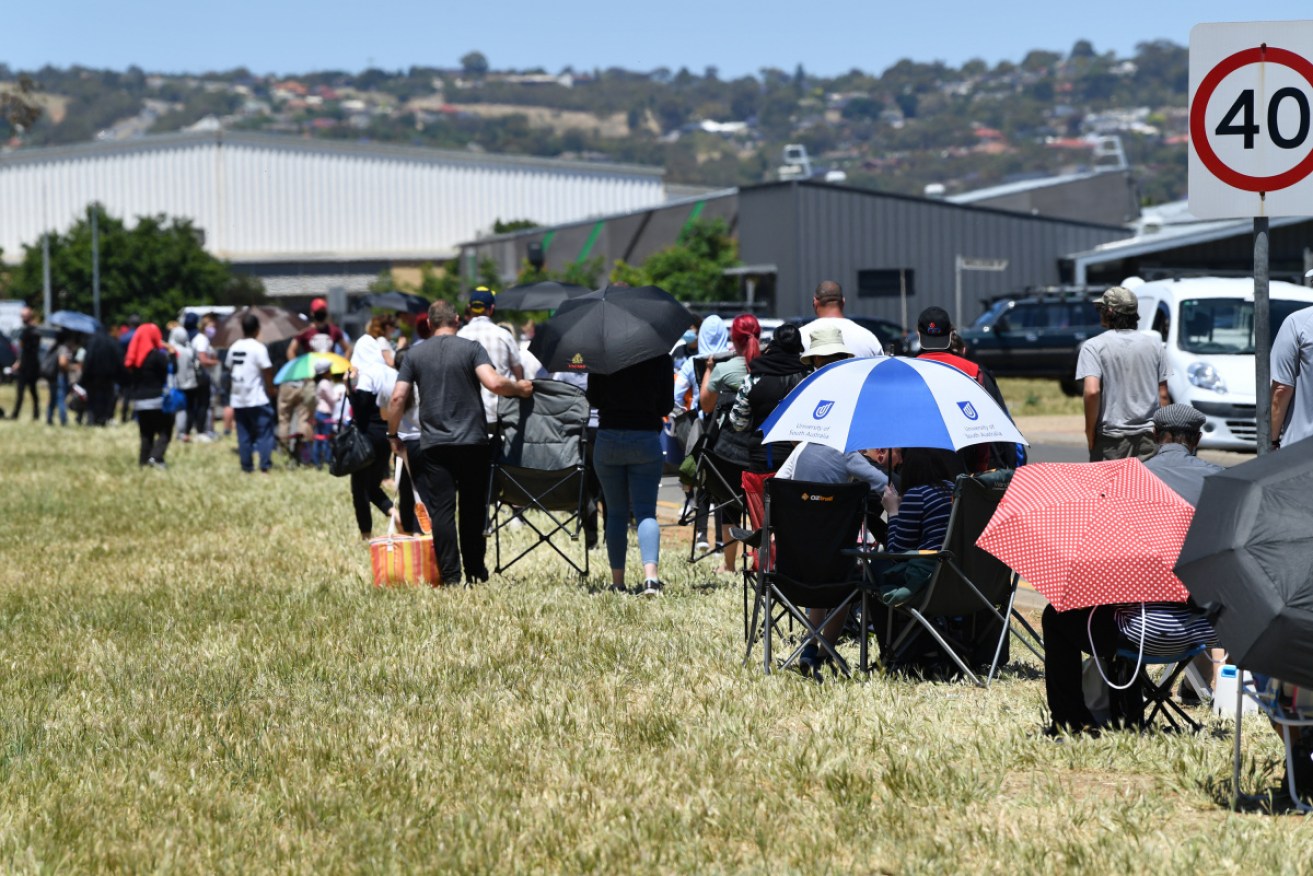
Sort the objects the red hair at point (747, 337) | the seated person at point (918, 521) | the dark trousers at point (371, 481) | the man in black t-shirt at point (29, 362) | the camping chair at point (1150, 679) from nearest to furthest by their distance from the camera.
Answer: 1. the camping chair at point (1150, 679)
2. the seated person at point (918, 521)
3. the red hair at point (747, 337)
4. the dark trousers at point (371, 481)
5. the man in black t-shirt at point (29, 362)

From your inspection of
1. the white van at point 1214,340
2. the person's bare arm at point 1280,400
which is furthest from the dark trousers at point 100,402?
the person's bare arm at point 1280,400

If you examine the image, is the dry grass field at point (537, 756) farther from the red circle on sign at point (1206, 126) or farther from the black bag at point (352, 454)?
the black bag at point (352, 454)

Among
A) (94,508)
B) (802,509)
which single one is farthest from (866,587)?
(94,508)

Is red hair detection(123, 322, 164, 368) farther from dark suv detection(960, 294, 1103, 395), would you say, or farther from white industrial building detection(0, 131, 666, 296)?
white industrial building detection(0, 131, 666, 296)

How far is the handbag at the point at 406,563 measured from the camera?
11.0 meters

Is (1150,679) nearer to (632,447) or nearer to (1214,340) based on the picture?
(632,447)

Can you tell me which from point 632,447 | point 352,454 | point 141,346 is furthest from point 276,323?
point 632,447

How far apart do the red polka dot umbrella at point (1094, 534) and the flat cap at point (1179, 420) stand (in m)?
0.29

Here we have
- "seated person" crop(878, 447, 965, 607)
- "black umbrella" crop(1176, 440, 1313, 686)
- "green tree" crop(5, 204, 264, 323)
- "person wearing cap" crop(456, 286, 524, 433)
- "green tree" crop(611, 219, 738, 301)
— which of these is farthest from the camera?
"green tree" crop(5, 204, 264, 323)

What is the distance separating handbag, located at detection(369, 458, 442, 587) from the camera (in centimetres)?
1098

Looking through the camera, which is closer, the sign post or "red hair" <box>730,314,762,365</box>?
the sign post

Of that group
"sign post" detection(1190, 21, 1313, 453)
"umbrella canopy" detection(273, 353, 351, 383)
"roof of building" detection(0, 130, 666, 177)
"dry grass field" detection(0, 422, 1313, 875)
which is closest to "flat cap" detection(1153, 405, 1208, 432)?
"sign post" detection(1190, 21, 1313, 453)

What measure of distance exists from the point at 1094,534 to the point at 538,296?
37.5 feet

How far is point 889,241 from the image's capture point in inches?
1997
